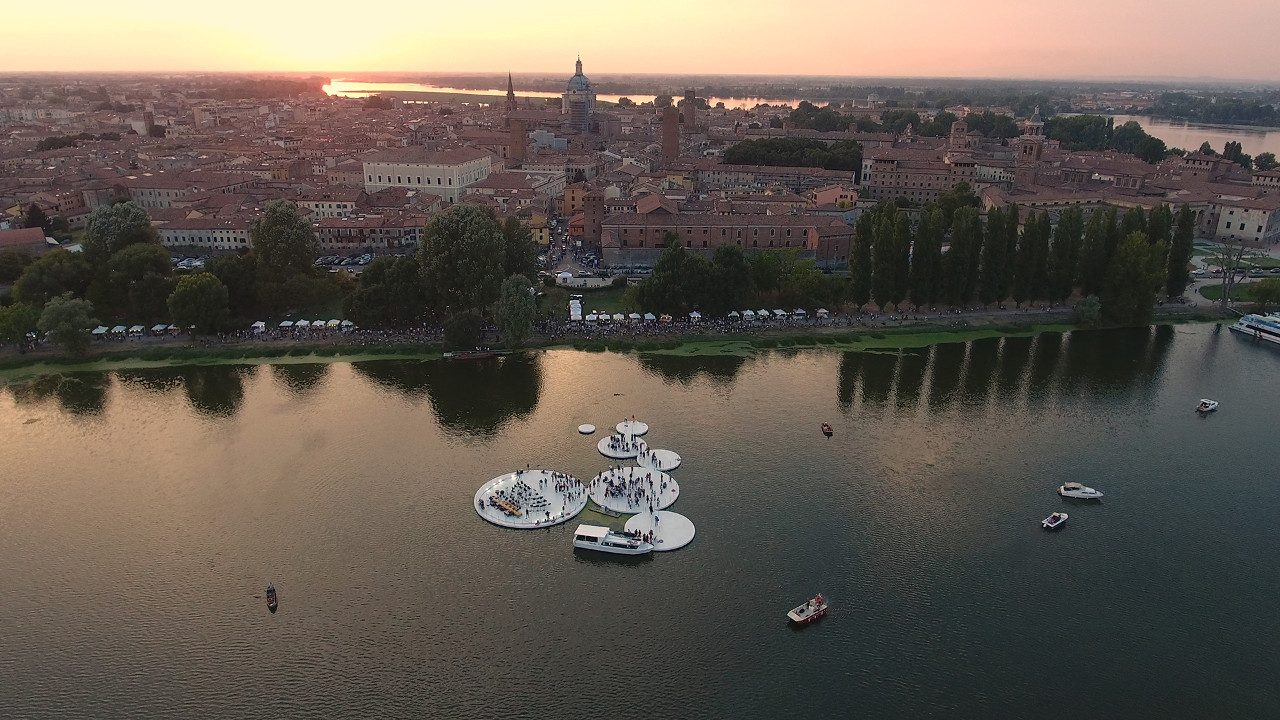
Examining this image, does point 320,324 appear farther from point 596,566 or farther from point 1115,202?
point 1115,202

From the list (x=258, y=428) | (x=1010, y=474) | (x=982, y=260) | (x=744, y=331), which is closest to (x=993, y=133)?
(x=982, y=260)

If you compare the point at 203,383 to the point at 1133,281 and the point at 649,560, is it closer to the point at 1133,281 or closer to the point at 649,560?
the point at 649,560

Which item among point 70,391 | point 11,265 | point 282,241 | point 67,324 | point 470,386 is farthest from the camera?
point 282,241

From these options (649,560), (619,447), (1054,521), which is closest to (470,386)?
(619,447)

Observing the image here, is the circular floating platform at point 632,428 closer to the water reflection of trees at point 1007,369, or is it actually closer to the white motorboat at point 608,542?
the white motorboat at point 608,542

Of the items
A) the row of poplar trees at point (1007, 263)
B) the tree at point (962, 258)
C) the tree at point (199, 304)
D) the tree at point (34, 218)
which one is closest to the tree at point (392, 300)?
the tree at point (199, 304)

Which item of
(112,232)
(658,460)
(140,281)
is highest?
(112,232)
